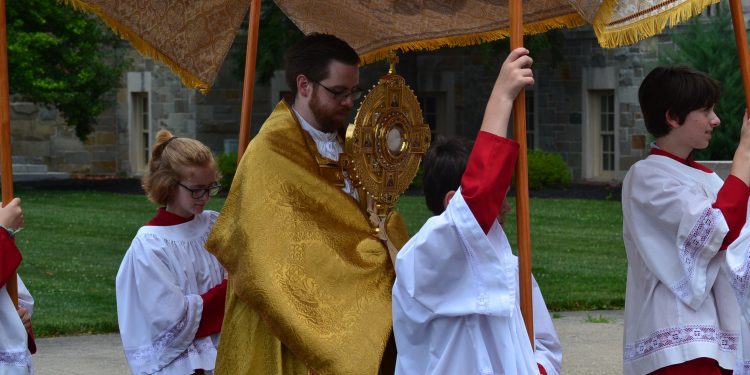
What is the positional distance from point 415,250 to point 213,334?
1.65 m

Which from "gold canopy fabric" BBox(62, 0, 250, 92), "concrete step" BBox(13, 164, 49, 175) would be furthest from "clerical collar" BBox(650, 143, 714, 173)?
"concrete step" BBox(13, 164, 49, 175)

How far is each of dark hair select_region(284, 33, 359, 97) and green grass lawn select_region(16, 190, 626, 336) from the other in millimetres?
5532

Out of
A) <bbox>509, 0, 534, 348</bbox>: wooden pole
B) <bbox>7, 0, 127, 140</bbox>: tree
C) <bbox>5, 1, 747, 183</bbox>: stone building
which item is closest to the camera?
<bbox>509, 0, 534, 348</bbox>: wooden pole

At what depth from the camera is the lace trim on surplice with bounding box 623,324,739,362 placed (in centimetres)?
450

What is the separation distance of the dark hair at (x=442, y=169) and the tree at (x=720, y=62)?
13913mm

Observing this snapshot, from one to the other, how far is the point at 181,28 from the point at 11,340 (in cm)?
150

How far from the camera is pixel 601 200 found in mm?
20188

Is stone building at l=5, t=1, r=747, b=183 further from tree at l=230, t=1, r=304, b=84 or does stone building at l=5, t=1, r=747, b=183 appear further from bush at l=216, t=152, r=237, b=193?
bush at l=216, t=152, r=237, b=193

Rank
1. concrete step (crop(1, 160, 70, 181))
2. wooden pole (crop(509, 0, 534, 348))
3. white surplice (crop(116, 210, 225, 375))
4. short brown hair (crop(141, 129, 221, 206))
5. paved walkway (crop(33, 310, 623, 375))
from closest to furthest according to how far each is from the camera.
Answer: wooden pole (crop(509, 0, 534, 348)), white surplice (crop(116, 210, 225, 375)), short brown hair (crop(141, 129, 221, 206)), paved walkway (crop(33, 310, 623, 375)), concrete step (crop(1, 160, 70, 181))

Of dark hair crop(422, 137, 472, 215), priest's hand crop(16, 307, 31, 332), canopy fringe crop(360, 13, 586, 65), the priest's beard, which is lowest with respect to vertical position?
priest's hand crop(16, 307, 31, 332)

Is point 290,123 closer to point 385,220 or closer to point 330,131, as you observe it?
point 330,131

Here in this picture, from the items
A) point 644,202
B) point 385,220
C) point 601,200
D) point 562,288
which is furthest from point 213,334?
point 601,200

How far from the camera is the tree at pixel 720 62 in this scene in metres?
17.4

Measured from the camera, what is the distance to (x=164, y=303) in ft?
16.1
